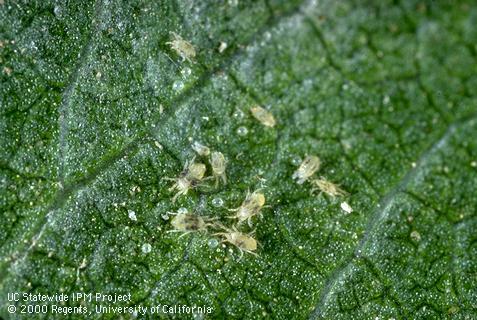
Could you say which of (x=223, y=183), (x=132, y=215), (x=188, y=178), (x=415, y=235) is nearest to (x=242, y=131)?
(x=223, y=183)

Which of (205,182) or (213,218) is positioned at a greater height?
(205,182)

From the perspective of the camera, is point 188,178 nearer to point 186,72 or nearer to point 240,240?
point 240,240

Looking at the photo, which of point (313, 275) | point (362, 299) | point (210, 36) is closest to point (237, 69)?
point (210, 36)

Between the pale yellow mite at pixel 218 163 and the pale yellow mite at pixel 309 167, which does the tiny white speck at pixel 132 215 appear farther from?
the pale yellow mite at pixel 309 167

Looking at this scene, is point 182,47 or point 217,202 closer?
point 182,47

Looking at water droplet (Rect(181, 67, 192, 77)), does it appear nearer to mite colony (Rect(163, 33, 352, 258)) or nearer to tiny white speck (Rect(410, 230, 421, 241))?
mite colony (Rect(163, 33, 352, 258))

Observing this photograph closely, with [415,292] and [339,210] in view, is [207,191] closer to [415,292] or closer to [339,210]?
[339,210]
